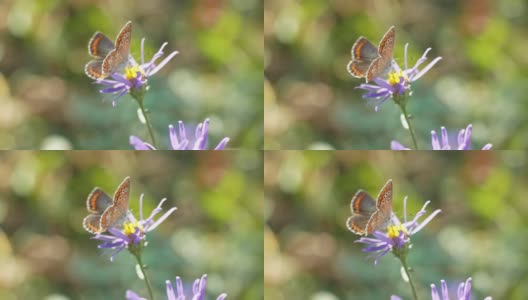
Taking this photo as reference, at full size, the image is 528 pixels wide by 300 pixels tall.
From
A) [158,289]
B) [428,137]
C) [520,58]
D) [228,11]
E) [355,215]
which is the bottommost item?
[158,289]

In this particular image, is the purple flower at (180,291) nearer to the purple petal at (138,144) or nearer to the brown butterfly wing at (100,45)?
the purple petal at (138,144)

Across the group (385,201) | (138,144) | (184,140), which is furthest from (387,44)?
(138,144)

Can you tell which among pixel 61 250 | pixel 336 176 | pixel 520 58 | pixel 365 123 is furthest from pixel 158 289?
pixel 520 58

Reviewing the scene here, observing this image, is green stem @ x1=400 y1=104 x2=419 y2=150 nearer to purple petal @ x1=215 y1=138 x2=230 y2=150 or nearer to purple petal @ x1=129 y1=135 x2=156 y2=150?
purple petal @ x1=215 y1=138 x2=230 y2=150

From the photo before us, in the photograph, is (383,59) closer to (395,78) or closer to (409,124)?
(395,78)

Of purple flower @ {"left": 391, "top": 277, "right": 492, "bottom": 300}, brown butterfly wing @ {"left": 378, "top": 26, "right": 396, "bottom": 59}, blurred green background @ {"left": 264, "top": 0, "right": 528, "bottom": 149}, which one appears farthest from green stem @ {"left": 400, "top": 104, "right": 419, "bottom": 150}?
purple flower @ {"left": 391, "top": 277, "right": 492, "bottom": 300}

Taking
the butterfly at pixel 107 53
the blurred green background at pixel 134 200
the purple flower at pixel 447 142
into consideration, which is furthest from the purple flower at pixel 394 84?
the butterfly at pixel 107 53

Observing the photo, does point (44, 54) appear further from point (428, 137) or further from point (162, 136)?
point (428, 137)
